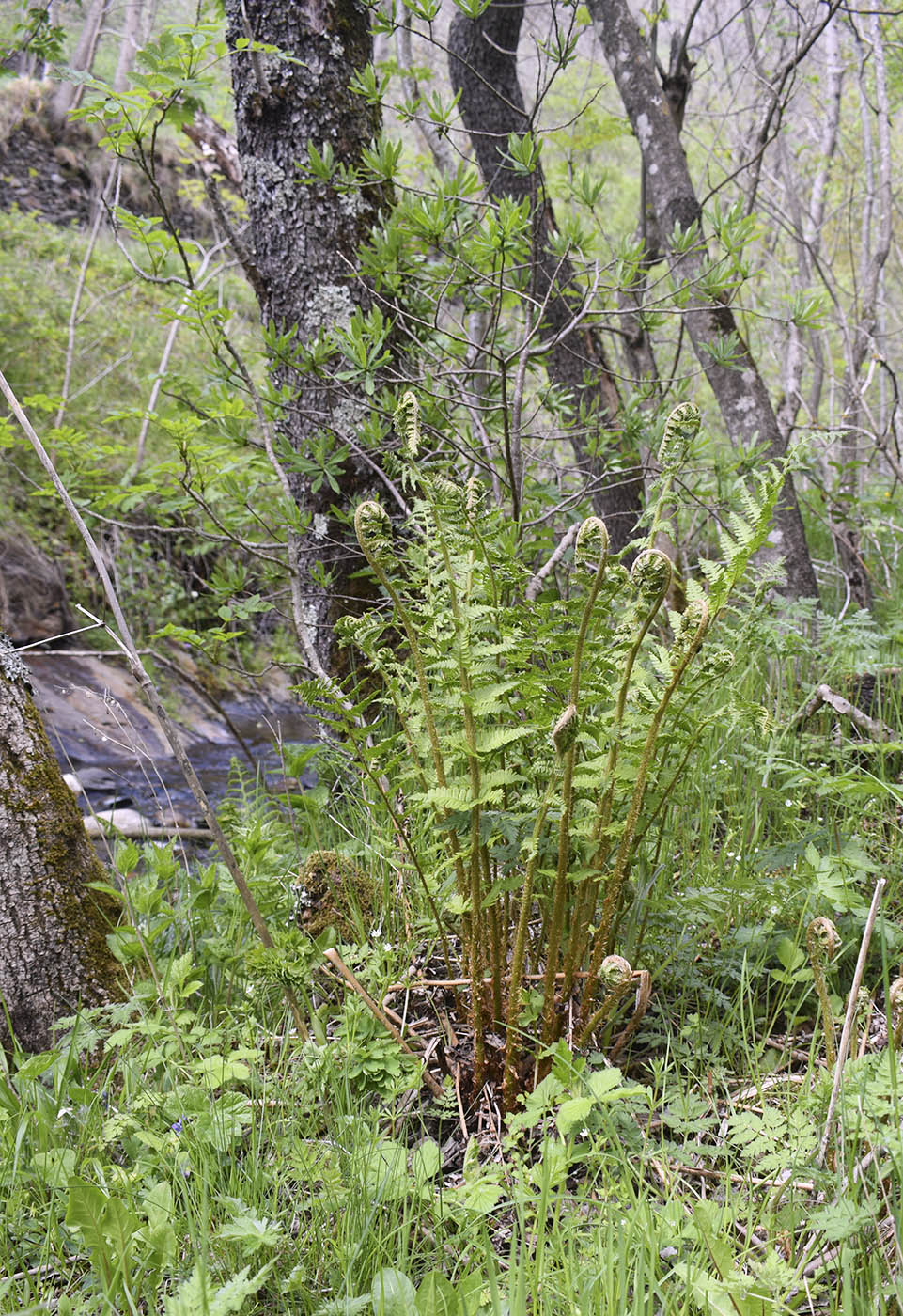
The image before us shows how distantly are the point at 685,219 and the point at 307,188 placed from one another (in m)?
1.84

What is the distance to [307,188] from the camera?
2963 millimetres

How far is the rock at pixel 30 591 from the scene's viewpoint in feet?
21.9

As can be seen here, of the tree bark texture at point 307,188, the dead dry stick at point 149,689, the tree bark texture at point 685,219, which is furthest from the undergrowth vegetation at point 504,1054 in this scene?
the tree bark texture at point 685,219

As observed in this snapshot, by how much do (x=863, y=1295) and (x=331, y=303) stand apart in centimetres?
296

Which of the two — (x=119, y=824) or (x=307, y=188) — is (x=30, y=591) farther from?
(x=307, y=188)

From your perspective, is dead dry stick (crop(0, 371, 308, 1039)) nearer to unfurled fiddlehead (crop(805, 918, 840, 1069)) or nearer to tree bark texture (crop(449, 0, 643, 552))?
unfurled fiddlehead (crop(805, 918, 840, 1069))

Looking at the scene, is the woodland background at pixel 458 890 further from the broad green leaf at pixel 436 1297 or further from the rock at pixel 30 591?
the rock at pixel 30 591

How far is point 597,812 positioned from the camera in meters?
1.50

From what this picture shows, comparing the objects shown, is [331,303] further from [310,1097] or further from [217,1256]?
[217,1256]

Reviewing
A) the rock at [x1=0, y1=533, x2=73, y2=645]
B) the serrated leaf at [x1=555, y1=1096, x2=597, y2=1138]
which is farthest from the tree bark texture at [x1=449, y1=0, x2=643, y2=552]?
the rock at [x1=0, y1=533, x2=73, y2=645]

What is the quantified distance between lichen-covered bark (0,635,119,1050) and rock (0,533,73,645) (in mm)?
5092

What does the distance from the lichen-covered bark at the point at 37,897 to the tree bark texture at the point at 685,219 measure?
297 cm

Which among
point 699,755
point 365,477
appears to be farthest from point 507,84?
point 699,755

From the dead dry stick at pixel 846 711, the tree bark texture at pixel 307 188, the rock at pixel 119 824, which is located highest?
the tree bark texture at pixel 307 188
